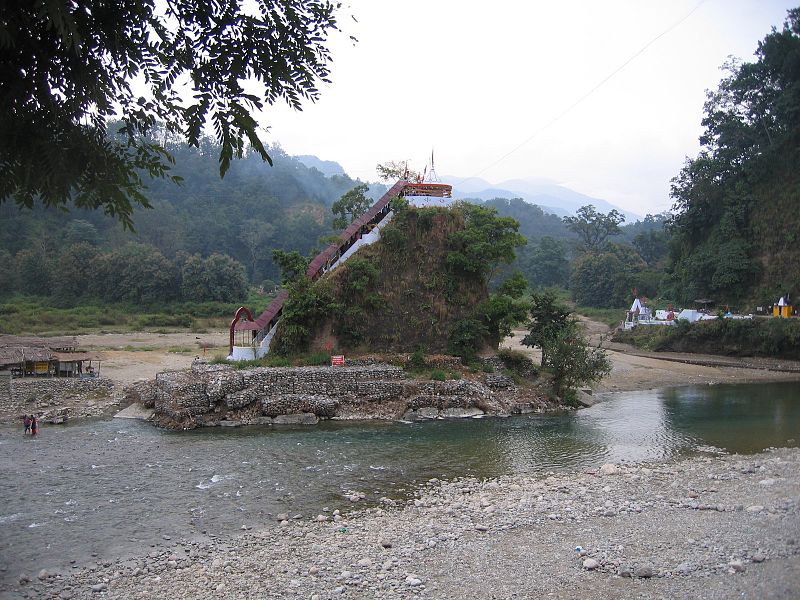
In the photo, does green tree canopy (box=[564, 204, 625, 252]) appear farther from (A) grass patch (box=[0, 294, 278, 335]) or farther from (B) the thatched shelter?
(B) the thatched shelter

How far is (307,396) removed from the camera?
2486 centimetres

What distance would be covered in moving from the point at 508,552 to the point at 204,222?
8008 centimetres

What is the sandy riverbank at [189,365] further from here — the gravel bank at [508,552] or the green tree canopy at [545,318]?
the gravel bank at [508,552]

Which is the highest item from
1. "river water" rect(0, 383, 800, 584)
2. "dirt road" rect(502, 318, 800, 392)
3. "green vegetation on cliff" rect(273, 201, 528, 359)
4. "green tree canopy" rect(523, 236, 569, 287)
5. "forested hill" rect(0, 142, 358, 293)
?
"forested hill" rect(0, 142, 358, 293)

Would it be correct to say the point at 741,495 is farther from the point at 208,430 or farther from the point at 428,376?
the point at 208,430

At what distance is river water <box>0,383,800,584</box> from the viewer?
13078 millimetres

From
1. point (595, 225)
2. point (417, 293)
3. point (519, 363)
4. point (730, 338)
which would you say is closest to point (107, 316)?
point (417, 293)

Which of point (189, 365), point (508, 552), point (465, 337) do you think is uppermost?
point (465, 337)

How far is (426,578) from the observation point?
952 cm

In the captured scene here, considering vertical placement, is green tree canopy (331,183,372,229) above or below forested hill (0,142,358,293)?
below

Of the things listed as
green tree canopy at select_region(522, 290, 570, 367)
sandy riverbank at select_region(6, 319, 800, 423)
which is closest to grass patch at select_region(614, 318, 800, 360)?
sandy riverbank at select_region(6, 319, 800, 423)

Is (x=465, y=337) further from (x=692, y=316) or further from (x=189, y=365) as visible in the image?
A: (x=692, y=316)

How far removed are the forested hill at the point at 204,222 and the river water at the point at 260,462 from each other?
4947 centimetres

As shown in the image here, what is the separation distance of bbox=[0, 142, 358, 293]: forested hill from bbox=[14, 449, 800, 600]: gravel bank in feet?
193
